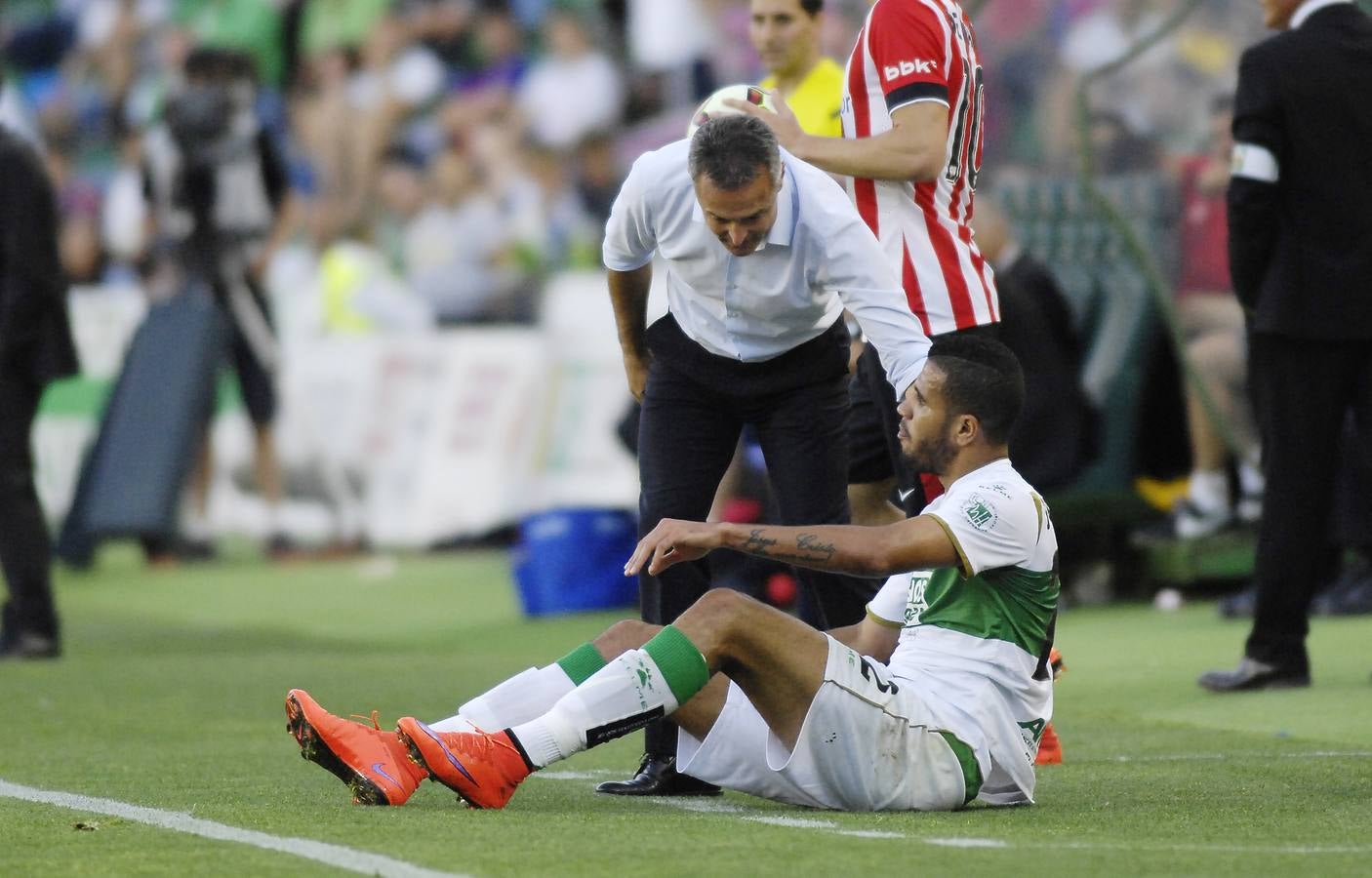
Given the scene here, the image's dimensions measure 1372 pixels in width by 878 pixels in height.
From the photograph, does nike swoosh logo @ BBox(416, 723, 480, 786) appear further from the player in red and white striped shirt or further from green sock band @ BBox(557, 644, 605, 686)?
the player in red and white striped shirt

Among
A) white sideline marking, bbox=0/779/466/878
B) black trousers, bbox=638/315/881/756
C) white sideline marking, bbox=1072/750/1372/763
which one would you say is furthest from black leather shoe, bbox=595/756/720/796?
white sideline marking, bbox=1072/750/1372/763

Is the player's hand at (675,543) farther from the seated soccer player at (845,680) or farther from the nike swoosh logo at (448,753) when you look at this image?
the nike swoosh logo at (448,753)

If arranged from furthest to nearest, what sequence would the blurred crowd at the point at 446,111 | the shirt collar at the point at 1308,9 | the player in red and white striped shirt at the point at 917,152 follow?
the blurred crowd at the point at 446,111, the shirt collar at the point at 1308,9, the player in red and white striped shirt at the point at 917,152

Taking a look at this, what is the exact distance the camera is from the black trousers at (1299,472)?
7.87m

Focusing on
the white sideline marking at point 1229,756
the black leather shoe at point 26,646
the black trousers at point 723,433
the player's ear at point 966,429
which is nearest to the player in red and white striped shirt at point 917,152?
the black trousers at point 723,433

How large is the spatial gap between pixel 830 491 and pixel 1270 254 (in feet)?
8.52

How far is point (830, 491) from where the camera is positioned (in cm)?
616

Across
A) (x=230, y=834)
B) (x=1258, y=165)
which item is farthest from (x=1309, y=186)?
(x=230, y=834)

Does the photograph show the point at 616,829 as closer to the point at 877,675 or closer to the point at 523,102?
the point at 877,675

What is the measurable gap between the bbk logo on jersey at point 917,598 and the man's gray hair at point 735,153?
1.02m

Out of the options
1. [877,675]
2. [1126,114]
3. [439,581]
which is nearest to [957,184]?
[877,675]

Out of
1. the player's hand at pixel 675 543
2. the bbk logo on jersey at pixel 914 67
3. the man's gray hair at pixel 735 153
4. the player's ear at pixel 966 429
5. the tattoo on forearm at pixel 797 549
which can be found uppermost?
the bbk logo on jersey at pixel 914 67

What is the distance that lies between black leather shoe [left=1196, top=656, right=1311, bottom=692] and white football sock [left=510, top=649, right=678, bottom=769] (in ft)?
11.2

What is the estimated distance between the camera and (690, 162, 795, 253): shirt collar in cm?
578
